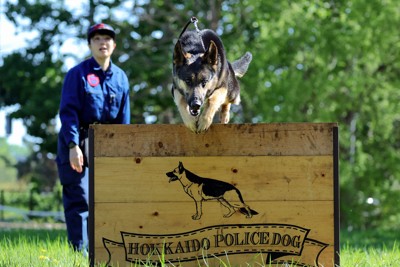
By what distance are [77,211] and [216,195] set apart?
1.96 meters

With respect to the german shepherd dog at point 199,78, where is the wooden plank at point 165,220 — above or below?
below

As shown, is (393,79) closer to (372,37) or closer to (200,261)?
(372,37)

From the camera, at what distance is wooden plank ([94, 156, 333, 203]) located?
15.4 feet

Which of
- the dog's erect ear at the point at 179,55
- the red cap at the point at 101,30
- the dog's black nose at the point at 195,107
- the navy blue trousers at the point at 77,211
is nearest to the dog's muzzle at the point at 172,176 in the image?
the dog's black nose at the point at 195,107

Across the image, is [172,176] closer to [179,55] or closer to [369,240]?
[179,55]

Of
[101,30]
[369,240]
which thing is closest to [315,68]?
[369,240]

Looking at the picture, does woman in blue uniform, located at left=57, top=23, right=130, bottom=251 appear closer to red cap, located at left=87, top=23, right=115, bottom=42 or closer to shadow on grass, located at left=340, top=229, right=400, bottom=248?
red cap, located at left=87, top=23, right=115, bottom=42

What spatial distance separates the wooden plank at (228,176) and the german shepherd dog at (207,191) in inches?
1.3

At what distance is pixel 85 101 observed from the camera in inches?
239

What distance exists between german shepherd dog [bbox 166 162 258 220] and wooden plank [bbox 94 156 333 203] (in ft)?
0.10

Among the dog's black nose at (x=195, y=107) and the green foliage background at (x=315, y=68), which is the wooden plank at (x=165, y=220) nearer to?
the dog's black nose at (x=195, y=107)

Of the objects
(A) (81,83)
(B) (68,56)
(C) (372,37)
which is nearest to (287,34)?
(C) (372,37)

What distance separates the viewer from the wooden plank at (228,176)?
4.69m

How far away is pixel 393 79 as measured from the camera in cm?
2112
